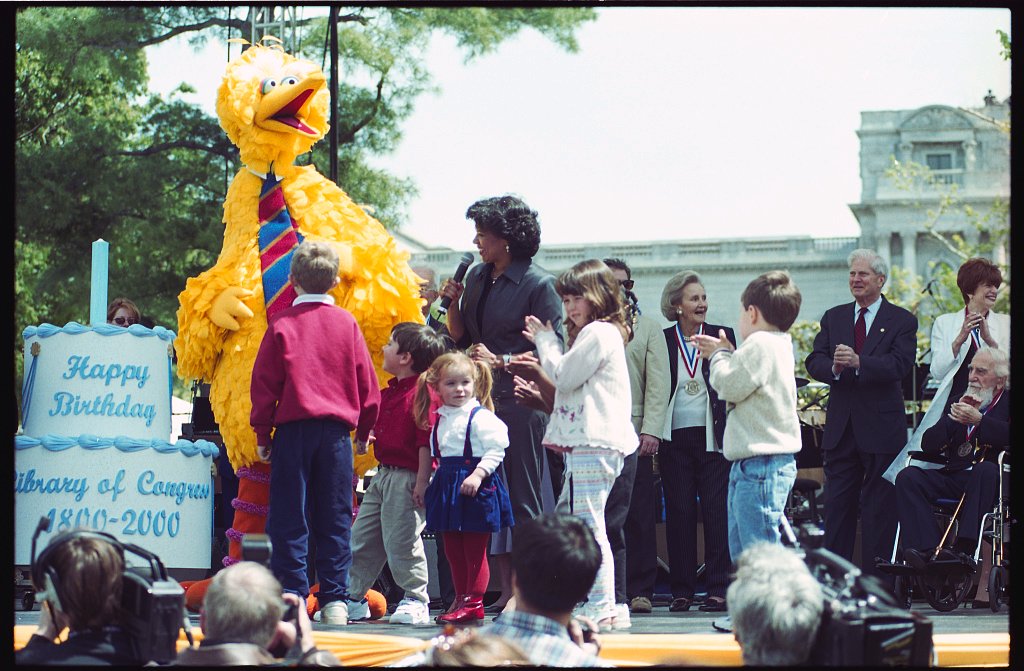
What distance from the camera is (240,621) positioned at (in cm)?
345

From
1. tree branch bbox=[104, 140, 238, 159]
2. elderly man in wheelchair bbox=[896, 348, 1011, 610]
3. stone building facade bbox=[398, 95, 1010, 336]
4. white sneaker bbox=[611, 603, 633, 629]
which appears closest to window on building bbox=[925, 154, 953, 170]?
stone building facade bbox=[398, 95, 1010, 336]

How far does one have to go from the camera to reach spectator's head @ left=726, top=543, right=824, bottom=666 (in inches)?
136

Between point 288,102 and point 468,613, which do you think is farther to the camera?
point 288,102

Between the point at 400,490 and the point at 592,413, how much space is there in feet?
3.34

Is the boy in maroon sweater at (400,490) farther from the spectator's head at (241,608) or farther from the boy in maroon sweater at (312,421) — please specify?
the spectator's head at (241,608)

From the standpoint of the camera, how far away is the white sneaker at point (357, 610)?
5.66 meters

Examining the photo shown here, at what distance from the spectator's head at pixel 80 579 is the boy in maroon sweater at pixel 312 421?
1561 millimetres

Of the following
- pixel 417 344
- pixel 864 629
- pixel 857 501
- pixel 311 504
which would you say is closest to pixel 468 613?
pixel 311 504

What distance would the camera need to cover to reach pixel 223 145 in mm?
16438

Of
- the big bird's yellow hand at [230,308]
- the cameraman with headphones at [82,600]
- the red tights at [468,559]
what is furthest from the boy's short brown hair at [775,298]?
the cameraman with headphones at [82,600]

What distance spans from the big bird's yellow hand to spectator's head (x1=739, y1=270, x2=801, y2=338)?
6.92 ft

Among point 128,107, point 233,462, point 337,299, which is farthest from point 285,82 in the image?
point 128,107

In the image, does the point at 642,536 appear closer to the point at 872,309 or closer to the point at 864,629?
the point at 872,309

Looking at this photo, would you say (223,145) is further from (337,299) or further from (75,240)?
(337,299)
